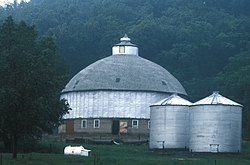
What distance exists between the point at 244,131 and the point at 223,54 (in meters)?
42.2

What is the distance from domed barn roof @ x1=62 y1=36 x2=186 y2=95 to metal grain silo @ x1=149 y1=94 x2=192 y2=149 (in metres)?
22.5

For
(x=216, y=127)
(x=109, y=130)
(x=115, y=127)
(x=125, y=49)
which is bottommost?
(x=109, y=130)

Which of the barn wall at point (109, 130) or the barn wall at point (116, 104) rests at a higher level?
the barn wall at point (116, 104)

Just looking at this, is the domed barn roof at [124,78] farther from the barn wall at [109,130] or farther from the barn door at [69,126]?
the barn wall at [109,130]

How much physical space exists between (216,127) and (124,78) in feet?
100

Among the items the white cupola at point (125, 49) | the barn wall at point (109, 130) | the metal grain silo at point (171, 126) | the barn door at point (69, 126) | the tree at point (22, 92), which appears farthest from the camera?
the white cupola at point (125, 49)

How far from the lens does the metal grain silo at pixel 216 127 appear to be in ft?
255

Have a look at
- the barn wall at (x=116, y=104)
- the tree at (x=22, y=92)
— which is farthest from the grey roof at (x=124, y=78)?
the tree at (x=22, y=92)

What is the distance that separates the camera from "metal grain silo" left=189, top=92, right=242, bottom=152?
77.8 m

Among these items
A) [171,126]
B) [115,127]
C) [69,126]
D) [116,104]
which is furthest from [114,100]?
[171,126]

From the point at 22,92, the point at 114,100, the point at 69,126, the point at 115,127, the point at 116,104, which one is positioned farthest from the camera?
the point at 69,126

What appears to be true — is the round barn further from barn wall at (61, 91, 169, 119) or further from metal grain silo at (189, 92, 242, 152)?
metal grain silo at (189, 92, 242, 152)

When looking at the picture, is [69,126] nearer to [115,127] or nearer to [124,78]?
[115,127]

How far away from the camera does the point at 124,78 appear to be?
10738 centimetres
